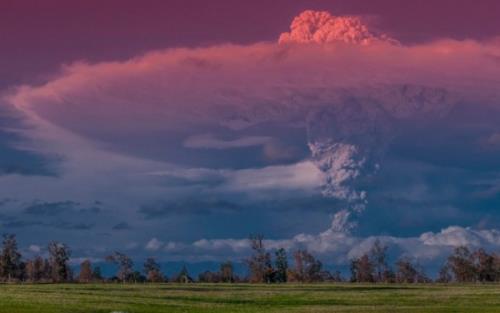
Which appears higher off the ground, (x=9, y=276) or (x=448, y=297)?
(x=9, y=276)

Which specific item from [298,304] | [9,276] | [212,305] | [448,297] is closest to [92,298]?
[212,305]

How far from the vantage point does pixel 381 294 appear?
10675 cm

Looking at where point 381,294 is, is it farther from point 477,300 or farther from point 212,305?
point 212,305

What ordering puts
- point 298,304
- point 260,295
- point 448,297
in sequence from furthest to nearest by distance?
point 260,295
point 448,297
point 298,304

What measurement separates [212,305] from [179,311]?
843cm

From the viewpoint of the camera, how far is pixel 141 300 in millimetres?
90062

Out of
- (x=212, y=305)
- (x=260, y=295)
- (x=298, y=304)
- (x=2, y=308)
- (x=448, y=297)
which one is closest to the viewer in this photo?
(x=2, y=308)

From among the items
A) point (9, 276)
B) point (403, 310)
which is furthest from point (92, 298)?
point (9, 276)

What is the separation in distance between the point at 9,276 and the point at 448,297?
131 m

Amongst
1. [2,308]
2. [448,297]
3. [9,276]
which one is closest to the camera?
[2,308]

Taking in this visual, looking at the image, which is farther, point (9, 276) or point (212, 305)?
point (9, 276)

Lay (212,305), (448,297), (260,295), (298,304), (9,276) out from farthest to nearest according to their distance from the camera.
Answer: (9,276), (260,295), (448,297), (298,304), (212,305)

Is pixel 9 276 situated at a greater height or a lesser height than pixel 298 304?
greater

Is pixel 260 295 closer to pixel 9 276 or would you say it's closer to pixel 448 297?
pixel 448 297
